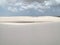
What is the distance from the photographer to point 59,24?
3.76ft

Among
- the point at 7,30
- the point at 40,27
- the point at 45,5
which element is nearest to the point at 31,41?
the point at 40,27

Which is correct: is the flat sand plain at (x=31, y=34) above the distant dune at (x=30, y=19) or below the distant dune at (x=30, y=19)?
below

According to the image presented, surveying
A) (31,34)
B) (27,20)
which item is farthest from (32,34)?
(27,20)

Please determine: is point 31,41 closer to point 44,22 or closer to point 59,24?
point 44,22

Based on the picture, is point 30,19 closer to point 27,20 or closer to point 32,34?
point 27,20

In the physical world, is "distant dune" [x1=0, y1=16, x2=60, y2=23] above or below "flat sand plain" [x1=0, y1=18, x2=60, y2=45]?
above

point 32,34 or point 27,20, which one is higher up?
point 27,20

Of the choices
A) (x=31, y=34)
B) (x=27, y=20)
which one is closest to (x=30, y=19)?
(x=27, y=20)

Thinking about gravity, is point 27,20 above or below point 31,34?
above

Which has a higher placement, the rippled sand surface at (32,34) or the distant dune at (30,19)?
the distant dune at (30,19)

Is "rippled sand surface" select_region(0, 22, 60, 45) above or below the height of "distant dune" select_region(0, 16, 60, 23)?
below

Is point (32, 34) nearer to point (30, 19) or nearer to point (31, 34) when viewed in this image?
point (31, 34)

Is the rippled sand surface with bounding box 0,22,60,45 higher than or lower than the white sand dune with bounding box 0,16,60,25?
lower

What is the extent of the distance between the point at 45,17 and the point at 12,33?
0.43 meters
